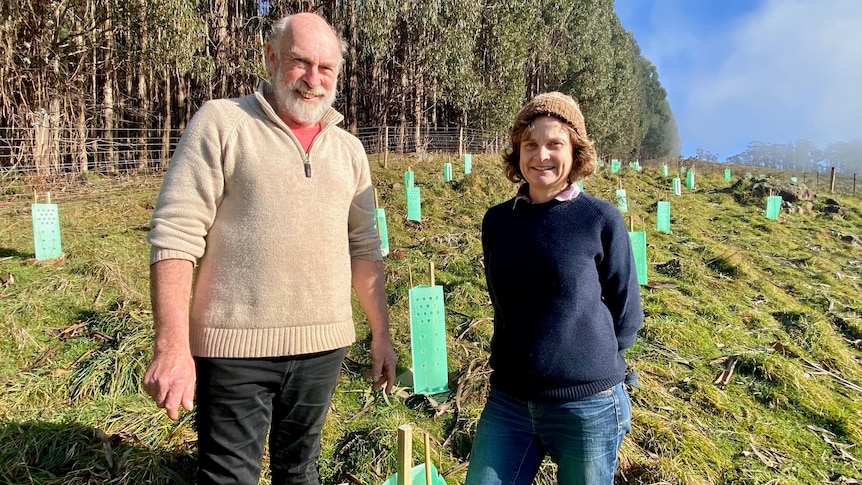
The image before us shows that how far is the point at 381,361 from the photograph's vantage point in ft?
6.15

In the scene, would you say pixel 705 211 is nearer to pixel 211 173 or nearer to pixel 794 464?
pixel 794 464

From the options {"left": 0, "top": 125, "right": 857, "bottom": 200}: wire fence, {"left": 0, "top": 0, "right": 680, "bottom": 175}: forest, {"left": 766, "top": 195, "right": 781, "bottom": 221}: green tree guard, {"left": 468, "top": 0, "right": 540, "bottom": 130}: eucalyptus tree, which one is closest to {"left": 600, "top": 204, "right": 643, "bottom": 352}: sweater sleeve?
{"left": 0, "top": 125, "right": 857, "bottom": 200}: wire fence

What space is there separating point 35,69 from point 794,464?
1117cm

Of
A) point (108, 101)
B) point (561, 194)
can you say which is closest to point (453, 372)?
point (561, 194)

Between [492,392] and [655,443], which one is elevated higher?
[492,392]

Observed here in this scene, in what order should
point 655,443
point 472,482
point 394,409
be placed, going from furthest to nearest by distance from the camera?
point 394,409
point 655,443
point 472,482

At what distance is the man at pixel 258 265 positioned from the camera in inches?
55.3

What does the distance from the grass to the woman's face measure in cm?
157

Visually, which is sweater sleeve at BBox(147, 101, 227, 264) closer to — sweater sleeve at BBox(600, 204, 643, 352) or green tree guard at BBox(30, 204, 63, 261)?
sweater sleeve at BBox(600, 204, 643, 352)

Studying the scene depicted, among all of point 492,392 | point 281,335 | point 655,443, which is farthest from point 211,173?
point 655,443

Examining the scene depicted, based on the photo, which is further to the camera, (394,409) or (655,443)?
(394,409)

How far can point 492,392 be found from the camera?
5.62 feet

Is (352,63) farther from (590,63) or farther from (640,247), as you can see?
(590,63)

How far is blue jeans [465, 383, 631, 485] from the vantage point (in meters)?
1.49
